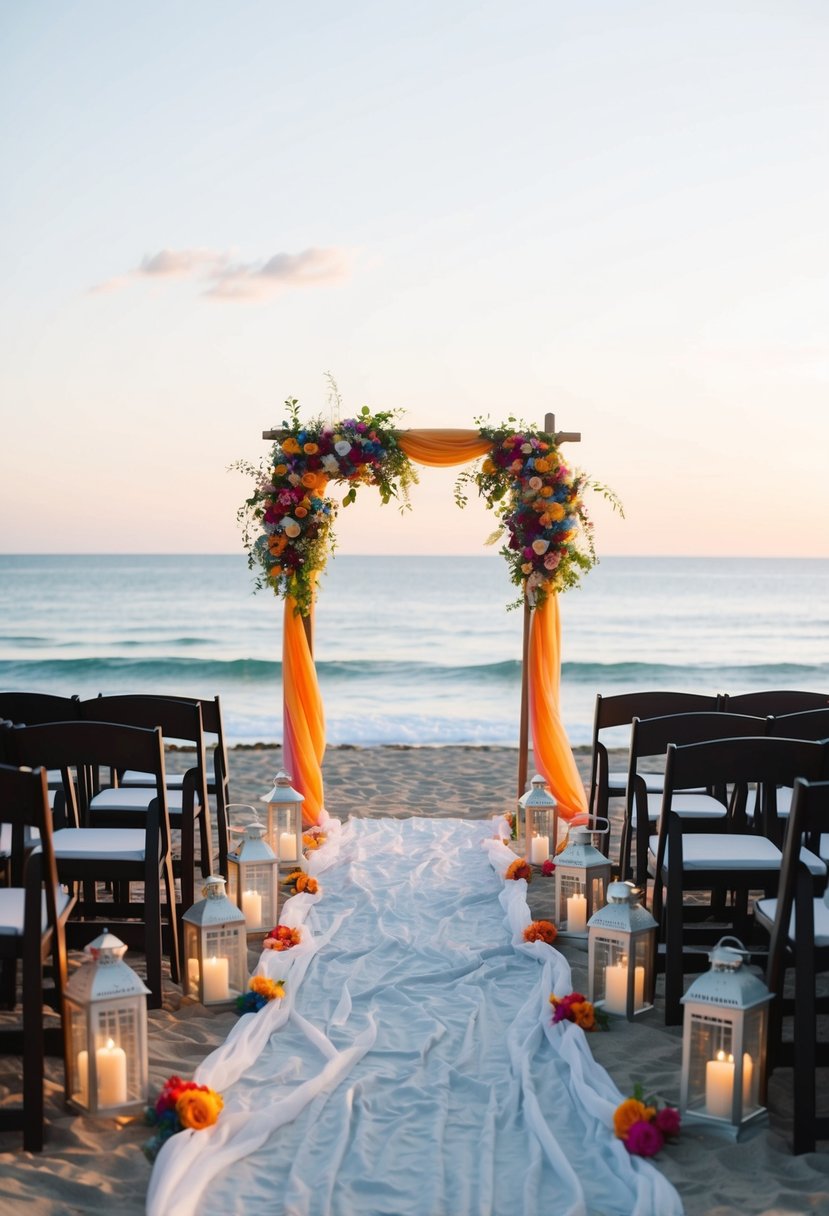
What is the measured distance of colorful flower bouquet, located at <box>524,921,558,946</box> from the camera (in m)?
4.51

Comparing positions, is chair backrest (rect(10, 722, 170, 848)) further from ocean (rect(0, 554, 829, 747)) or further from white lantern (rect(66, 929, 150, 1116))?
ocean (rect(0, 554, 829, 747))

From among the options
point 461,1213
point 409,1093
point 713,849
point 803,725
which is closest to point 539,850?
point 803,725

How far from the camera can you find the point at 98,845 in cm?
379

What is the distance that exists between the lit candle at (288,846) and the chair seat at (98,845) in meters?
1.76

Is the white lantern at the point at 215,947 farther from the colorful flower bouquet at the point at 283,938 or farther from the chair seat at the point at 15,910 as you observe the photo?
the chair seat at the point at 15,910

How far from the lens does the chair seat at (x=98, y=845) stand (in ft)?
12.2

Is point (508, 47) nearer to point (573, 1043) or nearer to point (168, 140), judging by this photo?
point (168, 140)

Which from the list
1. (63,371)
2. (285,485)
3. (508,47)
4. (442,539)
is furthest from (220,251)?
(442,539)

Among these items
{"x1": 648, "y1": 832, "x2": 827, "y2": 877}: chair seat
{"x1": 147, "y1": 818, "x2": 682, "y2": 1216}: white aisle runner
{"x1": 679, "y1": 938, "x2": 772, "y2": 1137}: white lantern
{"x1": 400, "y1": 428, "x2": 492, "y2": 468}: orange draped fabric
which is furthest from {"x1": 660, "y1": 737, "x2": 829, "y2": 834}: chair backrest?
{"x1": 400, "y1": 428, "x2": 492, "y2": 468}: orange draped fabric

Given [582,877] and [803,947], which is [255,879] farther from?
[803,947]

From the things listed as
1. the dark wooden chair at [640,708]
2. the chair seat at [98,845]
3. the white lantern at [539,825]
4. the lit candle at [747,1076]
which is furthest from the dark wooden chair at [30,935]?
the white lantern at [539,825]

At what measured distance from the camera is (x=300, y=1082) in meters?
3.25

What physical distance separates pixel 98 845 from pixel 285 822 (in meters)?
1.95

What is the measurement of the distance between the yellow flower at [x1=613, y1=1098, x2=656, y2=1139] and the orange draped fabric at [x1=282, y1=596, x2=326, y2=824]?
4.06m
